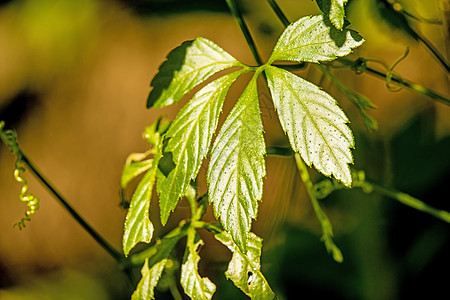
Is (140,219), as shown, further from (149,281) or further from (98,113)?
(98,113)

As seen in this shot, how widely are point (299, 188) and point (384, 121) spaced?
15.7 inches

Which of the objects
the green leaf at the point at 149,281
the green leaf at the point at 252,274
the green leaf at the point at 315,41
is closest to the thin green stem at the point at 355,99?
the green leaf at the point at 315,41

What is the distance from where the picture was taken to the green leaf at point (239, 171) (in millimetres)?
589

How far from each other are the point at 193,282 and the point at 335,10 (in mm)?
380

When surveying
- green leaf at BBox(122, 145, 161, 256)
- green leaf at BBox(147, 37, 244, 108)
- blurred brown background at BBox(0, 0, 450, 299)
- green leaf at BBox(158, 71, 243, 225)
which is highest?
green leaf at BBox(147, 37, 244, 108)

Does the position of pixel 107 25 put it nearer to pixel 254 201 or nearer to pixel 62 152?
pixel 62 152

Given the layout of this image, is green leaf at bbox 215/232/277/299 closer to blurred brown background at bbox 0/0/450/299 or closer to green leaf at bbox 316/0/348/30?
green leaf at bbox 316/0/348/30

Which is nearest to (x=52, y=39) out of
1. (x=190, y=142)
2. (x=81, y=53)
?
(x=81, y=53)

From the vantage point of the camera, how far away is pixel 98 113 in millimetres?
2150

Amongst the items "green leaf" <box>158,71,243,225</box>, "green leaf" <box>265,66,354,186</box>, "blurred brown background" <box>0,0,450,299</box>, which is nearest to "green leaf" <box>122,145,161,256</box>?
"green leaf" <box>158,71,243,225</box>

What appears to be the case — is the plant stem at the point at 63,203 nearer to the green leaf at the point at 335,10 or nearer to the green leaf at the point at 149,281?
the green leaf at the point at 149,281

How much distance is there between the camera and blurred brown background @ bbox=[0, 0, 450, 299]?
1681mm

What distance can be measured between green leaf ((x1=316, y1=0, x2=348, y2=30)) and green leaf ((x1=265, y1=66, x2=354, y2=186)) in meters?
0.08

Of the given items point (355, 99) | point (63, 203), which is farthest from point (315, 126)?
point (63, 203)
